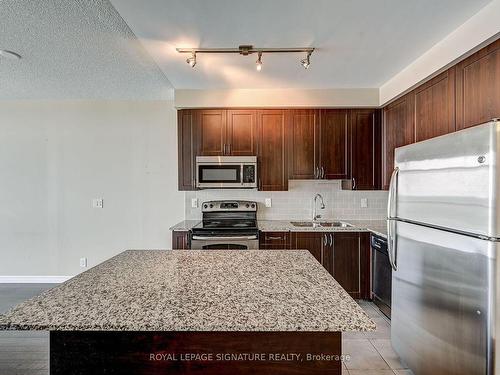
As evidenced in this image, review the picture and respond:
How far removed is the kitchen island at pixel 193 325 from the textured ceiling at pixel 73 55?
6.04 ft

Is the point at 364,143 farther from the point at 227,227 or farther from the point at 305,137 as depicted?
the point at 227,227

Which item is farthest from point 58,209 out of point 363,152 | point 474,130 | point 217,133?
point 474,130

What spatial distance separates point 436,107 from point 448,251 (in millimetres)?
1416

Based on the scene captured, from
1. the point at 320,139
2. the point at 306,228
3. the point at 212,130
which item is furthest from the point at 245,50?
the point at 306,228

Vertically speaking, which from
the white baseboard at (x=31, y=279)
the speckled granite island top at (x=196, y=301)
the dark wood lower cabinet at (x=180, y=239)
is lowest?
the white baseboard at (x=31, y=279)

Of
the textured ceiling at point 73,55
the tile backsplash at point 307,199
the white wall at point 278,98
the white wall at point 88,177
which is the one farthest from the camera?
the white wall at point 88,177

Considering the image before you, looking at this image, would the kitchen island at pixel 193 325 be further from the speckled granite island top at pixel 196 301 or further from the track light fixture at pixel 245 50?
the track light fixture at pixel 245 50

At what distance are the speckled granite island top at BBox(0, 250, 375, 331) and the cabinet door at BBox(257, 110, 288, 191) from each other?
1.97m

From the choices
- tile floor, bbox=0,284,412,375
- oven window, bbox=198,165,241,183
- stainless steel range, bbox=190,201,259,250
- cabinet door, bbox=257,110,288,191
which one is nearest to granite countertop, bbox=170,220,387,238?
stainless steel range, bbox=190,201,259,250

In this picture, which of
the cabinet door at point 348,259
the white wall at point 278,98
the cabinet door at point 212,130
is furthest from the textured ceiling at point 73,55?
the cabinet door at point 348,259

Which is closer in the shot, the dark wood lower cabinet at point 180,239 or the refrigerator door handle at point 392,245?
the refrigerator door handle at point 392,245

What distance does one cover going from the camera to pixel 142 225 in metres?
4.06

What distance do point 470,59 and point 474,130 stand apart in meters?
0.94

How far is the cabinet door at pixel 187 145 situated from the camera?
362cm
